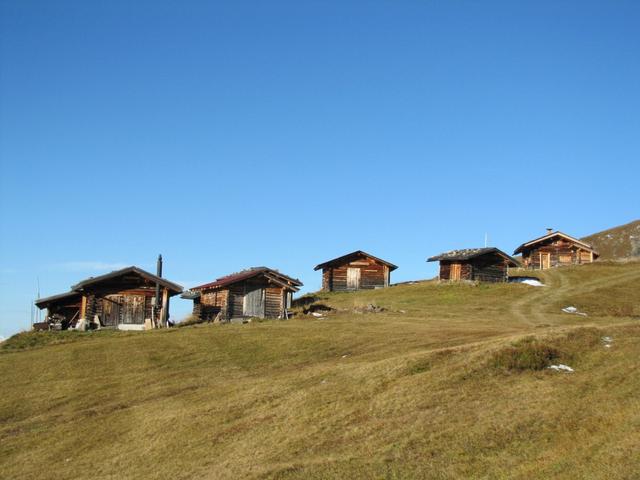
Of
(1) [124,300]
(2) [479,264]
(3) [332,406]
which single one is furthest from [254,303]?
(3) [332,406]

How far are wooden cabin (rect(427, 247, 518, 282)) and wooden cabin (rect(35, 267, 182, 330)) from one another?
31.3m

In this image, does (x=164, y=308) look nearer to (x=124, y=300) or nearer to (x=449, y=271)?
(x=124, y=300)

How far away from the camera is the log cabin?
5594 cm

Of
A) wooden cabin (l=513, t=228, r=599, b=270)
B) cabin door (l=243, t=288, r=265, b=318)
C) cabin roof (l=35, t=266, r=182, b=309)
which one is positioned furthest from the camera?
wooden cabin (l=513, t=228, r=599, b=270)

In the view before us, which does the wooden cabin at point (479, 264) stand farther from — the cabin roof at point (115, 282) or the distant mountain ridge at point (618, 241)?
the distant mountain ridge at point (618, 241)

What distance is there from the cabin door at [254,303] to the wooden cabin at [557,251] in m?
40.9

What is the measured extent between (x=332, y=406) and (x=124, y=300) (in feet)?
120

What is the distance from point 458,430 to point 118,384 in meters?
18.0

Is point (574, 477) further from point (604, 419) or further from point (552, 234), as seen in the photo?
point (552, 234)

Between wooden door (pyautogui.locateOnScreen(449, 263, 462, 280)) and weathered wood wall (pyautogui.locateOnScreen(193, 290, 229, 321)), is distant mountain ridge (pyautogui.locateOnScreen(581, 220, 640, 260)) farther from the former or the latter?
weathered wood wall (pyautogui.locateOnScreen(193, 290, 229, 321))

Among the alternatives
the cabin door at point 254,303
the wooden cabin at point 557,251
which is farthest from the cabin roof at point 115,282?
the wooden cabin at point 557,251

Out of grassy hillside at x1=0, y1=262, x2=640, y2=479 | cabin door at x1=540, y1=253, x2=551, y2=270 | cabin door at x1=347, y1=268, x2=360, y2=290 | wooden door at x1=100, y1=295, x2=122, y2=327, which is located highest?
cabin door at x1=540, y1=253, x2=551, y2=270

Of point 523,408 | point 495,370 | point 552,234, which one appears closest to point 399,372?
point 495,370

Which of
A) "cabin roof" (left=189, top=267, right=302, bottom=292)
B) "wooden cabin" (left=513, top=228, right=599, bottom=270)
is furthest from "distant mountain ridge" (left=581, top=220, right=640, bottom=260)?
"cabin roof" (left=189, top=267, right=302, bottom=292)
